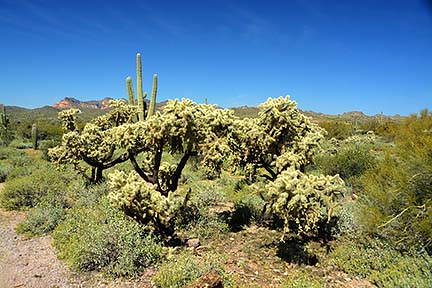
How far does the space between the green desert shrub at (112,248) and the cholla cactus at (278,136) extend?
121 inches

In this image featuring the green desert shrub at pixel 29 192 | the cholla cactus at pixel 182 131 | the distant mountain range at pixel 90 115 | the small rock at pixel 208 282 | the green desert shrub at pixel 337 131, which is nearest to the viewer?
the small rock at pixel 208 282

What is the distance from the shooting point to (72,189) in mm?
12531

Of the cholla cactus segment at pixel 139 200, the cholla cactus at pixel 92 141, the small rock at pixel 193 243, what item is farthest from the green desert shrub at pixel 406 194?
the cholla cactus at pixel 92 141

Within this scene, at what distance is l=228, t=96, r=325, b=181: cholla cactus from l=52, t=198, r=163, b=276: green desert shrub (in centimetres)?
308

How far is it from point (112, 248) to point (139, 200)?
114 cm

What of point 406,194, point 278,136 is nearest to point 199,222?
point 278,136

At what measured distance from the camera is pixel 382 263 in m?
6.57

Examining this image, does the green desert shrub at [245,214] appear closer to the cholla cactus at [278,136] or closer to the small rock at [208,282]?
the cholla cactus at [278,136]

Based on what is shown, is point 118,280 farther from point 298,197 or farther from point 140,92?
point 140,92

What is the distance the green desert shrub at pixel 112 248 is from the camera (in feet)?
22.3

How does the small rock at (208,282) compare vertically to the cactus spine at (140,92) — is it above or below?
below

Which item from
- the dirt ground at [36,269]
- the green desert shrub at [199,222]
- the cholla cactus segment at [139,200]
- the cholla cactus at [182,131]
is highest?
the cholla cactus at [182,131]

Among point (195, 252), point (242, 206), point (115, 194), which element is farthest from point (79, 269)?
point (242, 206)

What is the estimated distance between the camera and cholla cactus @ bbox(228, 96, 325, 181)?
27.1 ft
